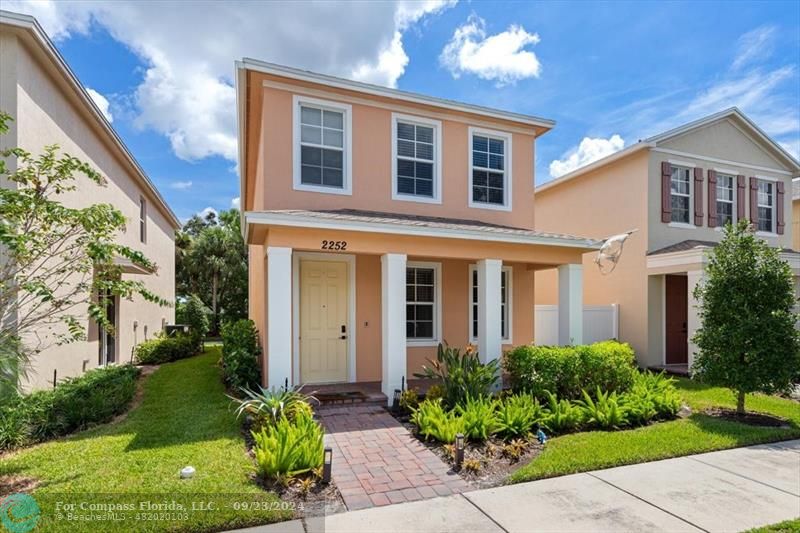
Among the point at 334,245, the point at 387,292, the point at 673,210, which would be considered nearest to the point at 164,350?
the point at 334,245

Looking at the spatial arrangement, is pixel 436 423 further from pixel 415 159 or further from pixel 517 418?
pixel 415 159

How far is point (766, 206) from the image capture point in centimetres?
1530

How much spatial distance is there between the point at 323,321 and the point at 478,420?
4414 millimetres

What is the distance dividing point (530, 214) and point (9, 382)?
10.9m

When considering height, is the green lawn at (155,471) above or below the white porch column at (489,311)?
below

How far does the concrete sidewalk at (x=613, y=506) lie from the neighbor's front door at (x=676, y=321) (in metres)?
8.54

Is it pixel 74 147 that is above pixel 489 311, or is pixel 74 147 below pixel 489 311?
above

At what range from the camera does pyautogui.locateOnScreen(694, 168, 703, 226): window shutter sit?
14.0 metres

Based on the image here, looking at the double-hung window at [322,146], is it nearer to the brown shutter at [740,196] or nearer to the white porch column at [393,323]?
the white porch column at [393,323]

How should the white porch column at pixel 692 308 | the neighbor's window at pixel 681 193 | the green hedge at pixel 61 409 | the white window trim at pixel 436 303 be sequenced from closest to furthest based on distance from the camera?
the green hedge at pixel 61 409
the white window trim at pixel 436 303
the white porch column at pixel 692 308
the neighbor's window at pixel 681 193

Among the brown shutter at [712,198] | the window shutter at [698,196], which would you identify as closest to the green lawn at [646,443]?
the window shutter at [698,196]

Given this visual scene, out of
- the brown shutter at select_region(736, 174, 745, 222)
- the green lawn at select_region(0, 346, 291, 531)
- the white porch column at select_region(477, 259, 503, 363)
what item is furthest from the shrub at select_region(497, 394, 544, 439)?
the brown shutter at select_region(736, 174, 745, 222)

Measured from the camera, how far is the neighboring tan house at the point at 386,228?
8.08m

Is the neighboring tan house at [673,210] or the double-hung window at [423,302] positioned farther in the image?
the neighboring tan house at [673,210]
